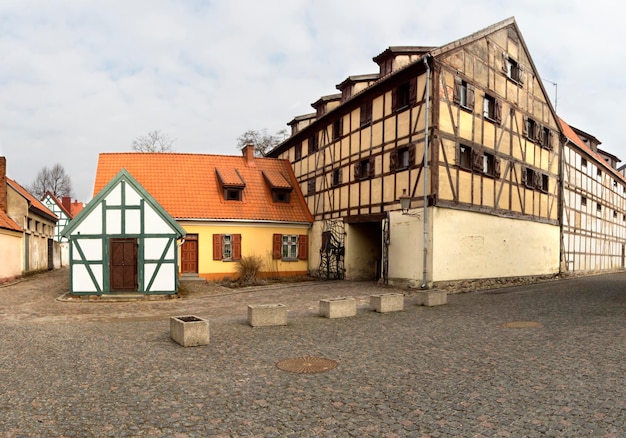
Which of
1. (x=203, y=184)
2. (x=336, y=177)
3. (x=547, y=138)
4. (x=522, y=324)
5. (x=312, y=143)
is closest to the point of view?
(x=522, y=324)

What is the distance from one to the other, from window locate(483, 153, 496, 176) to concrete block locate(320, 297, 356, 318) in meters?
11.5

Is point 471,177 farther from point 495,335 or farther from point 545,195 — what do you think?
point 495,335

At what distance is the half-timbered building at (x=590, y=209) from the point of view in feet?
94.0

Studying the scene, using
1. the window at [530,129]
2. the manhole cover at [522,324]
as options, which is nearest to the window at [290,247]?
the window at [530,129]

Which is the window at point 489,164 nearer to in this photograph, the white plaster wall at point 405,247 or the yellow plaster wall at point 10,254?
the white plaster wall at point 405,247

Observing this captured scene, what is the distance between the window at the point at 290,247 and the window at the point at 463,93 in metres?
11.2

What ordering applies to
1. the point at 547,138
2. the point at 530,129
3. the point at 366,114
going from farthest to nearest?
1. the point at 547,138
2. the point at 530,129
3. the point at 366,114

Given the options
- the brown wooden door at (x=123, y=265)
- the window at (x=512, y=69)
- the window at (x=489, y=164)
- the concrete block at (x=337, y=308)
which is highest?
the window at (x=512, y=69)

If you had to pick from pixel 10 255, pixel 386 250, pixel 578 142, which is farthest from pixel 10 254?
pixel 578 142

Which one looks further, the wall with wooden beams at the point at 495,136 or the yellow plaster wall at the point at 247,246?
the yellow plaster wall at the point at 247,246

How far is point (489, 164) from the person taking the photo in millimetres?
21828

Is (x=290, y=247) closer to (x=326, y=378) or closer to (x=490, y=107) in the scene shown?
(x=490, y=107)

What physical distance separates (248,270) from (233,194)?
214 inches

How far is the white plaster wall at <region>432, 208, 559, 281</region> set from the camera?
749 inches
